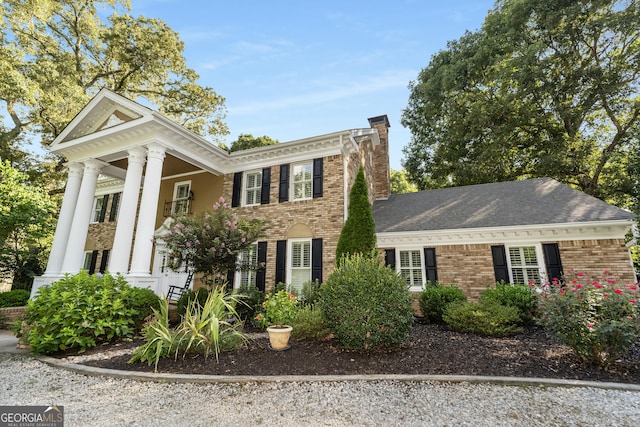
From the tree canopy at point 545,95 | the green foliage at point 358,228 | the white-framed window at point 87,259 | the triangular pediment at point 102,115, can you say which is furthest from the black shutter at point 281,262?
the tree canopy at point 545,95

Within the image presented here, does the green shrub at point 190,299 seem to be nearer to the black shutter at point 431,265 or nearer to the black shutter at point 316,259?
the black shutter at point 316,259

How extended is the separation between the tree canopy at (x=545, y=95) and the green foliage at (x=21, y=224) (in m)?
22.5

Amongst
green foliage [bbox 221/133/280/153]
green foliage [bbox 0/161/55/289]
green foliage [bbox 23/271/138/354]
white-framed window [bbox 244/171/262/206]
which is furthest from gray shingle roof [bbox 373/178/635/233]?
green foliage [bbox 221/133/280/153]

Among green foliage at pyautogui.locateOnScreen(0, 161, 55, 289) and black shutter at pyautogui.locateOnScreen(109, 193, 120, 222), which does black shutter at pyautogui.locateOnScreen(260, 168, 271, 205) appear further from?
green foliage at pyautogui.locateOnScreen(0, 161, 55, 289)

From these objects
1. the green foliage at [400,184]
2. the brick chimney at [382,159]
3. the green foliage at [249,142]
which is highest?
the green foliage at [249,142]

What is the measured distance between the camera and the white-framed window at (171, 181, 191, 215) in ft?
44.1

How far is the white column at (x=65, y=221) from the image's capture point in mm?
11312

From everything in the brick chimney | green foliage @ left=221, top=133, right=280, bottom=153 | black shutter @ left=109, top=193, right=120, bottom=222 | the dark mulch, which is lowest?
the dark mulch

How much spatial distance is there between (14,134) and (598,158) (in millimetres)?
34866

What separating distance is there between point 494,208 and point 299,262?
297 inches

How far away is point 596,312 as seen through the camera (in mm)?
4684

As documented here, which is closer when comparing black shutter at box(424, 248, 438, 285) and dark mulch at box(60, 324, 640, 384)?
dark mulch at box(60, 324, 640, 384)

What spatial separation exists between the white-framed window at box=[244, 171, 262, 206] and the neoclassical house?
46mm

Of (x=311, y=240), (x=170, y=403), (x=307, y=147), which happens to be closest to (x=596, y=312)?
(x=170, y=403)
